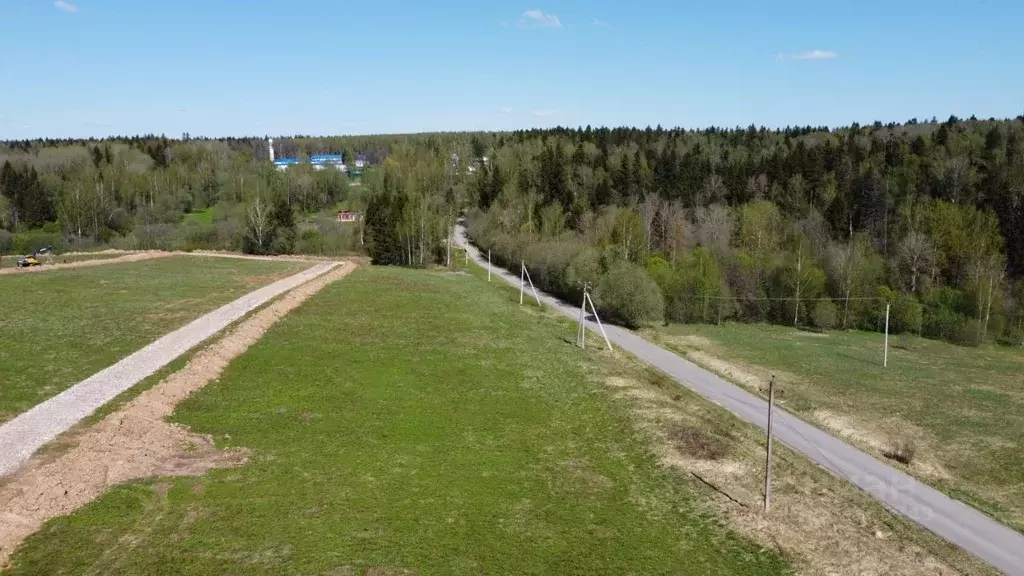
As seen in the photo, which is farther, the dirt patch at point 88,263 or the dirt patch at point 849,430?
the dirt patch at point 88,263

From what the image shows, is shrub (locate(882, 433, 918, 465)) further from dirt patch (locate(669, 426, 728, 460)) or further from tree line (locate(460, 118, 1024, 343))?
tree line (locate(460, 118, 1024, 343))

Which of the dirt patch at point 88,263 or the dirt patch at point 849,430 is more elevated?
the dirt patch at point 88,263

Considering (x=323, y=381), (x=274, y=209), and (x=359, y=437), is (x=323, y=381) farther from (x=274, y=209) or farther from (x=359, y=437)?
(x=274, y=209)

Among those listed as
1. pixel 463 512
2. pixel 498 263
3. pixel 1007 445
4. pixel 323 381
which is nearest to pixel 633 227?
pixel 498 263

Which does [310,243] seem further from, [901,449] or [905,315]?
[901,449]

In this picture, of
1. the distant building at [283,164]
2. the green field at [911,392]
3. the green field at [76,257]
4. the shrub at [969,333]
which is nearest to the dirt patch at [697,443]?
the green field at [911,392]

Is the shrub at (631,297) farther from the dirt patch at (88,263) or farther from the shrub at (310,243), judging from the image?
the dirt patch at (88,263)

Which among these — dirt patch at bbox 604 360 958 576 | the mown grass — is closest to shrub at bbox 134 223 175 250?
the mown grass
